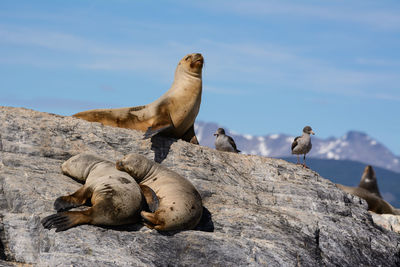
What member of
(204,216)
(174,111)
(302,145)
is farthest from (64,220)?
Result: (302,145)

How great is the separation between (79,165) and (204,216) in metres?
2.15

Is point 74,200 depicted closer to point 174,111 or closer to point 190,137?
point 174,111

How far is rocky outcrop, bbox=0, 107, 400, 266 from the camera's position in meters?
8.65

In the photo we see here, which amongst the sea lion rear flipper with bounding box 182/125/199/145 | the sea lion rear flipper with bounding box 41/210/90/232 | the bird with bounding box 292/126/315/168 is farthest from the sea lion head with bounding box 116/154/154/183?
the bird with bounding box 292/126/315/168

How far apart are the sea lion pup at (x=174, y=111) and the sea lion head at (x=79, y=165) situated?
8.03 ft

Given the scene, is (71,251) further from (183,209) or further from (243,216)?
(243,216)

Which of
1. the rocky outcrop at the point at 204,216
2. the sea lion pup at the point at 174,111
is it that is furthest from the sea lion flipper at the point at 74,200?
the sea lion pup at the point at 174,111

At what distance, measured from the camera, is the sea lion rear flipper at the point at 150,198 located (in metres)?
9.52

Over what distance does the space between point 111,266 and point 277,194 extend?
4839 millimetres

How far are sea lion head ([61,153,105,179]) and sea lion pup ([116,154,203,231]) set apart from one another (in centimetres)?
55

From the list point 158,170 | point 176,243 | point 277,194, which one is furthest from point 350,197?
point 176,243

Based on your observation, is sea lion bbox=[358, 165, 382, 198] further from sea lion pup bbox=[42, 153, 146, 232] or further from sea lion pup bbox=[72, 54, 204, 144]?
sea lion pup bbox=[42, 153, 146, 232]

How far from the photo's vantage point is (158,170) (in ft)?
34.6

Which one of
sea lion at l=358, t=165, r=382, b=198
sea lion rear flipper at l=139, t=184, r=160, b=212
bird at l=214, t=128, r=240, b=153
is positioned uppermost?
sea lion rear flipper at l=139, t=184, r=160, b=212
